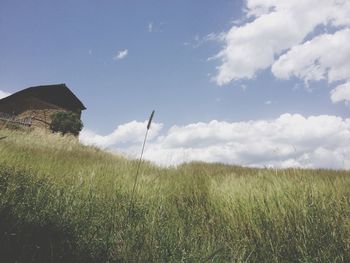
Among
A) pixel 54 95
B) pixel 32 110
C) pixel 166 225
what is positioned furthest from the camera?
pixel 54 95

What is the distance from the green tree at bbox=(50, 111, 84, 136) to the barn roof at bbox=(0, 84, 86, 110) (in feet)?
13.9

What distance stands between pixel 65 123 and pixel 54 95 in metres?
6.07

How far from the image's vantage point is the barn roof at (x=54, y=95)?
27.9 meters

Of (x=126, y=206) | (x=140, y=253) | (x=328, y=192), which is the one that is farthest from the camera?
(x=328, y=192)

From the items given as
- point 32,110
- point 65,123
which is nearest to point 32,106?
point 32,110

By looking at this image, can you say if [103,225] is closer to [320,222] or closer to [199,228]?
[199,228]

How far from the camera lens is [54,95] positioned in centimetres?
Answer: 2966

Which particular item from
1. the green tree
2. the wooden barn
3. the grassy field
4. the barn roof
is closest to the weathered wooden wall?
the wooden barn

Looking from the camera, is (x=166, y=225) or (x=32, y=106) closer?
(x=166, y=225)

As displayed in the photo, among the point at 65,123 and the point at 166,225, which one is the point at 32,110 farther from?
the point at 166,225

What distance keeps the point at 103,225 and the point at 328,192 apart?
304 cm

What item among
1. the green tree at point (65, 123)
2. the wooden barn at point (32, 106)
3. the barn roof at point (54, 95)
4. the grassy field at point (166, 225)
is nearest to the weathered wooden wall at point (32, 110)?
the wooden barn at point (32, 106)

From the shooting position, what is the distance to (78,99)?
3144cm

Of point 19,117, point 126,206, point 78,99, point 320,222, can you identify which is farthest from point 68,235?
point 78,99
